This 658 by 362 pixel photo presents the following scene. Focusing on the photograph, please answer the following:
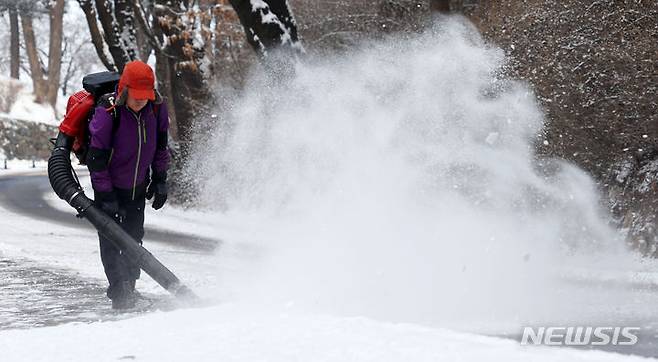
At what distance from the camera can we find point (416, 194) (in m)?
9.40

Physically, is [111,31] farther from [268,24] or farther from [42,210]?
[268,24]

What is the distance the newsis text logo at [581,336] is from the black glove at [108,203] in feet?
9.21

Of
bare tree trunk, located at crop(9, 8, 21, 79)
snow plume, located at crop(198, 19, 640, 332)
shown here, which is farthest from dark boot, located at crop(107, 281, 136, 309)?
bare tree trunk, located at crop(9, 8, 21, 79)

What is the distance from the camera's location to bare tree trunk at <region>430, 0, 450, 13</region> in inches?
562

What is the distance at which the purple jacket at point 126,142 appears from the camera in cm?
583

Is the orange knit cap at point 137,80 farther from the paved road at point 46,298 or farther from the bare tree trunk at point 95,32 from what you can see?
the bare tree trunk at point 95,32

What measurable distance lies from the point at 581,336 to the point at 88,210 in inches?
128

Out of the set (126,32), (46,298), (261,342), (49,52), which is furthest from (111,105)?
(49,52)

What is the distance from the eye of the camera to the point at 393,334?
4527 mm

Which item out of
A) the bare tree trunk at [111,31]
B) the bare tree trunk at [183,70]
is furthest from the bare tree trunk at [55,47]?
the bare tree trunk at [183,70]

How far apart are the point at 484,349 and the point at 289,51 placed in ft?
34.4

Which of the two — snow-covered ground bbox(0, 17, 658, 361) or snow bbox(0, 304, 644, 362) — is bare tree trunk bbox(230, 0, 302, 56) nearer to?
snow-covered ground bbox(0, 17, 658, 361)

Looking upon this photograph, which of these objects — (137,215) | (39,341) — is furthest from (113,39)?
(39,341)

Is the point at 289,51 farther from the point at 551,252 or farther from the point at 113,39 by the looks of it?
the point at 113,39
